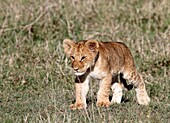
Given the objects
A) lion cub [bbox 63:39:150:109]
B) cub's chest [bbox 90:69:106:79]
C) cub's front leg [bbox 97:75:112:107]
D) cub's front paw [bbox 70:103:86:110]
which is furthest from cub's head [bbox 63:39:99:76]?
cub's front paw [bbox 70:103:86:110]

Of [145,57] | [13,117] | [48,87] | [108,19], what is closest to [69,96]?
[48,87]

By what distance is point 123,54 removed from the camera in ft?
32.3

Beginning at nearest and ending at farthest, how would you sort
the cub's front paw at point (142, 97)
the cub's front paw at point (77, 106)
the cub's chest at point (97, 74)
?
the cub's front paw at point (77, 106) → the cub's chest at point (97, 74) → the cub's front paw at point (142, 97)

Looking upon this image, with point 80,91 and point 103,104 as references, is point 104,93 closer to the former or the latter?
point 103,104

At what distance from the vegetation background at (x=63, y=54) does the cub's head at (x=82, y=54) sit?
54 centimetres

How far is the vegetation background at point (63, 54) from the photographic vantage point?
8.78 meters

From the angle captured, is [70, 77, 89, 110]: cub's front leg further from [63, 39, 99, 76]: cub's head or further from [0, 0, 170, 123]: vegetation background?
[63, 39, 99, 76]: cub's head

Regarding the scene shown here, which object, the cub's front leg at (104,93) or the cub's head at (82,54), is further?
the cub's front leg at (104,93)

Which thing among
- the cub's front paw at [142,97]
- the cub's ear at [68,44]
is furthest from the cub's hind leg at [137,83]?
the cub's ear at [68,44]

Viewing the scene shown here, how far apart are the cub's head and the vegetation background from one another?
1.77 feet

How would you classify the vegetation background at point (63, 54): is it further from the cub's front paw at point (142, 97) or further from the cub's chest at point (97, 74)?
the cub's chest at point (97, 74)

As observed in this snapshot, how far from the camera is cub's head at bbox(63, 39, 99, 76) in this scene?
8757 mm

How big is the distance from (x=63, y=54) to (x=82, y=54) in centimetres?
389

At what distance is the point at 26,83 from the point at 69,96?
1392 mm
